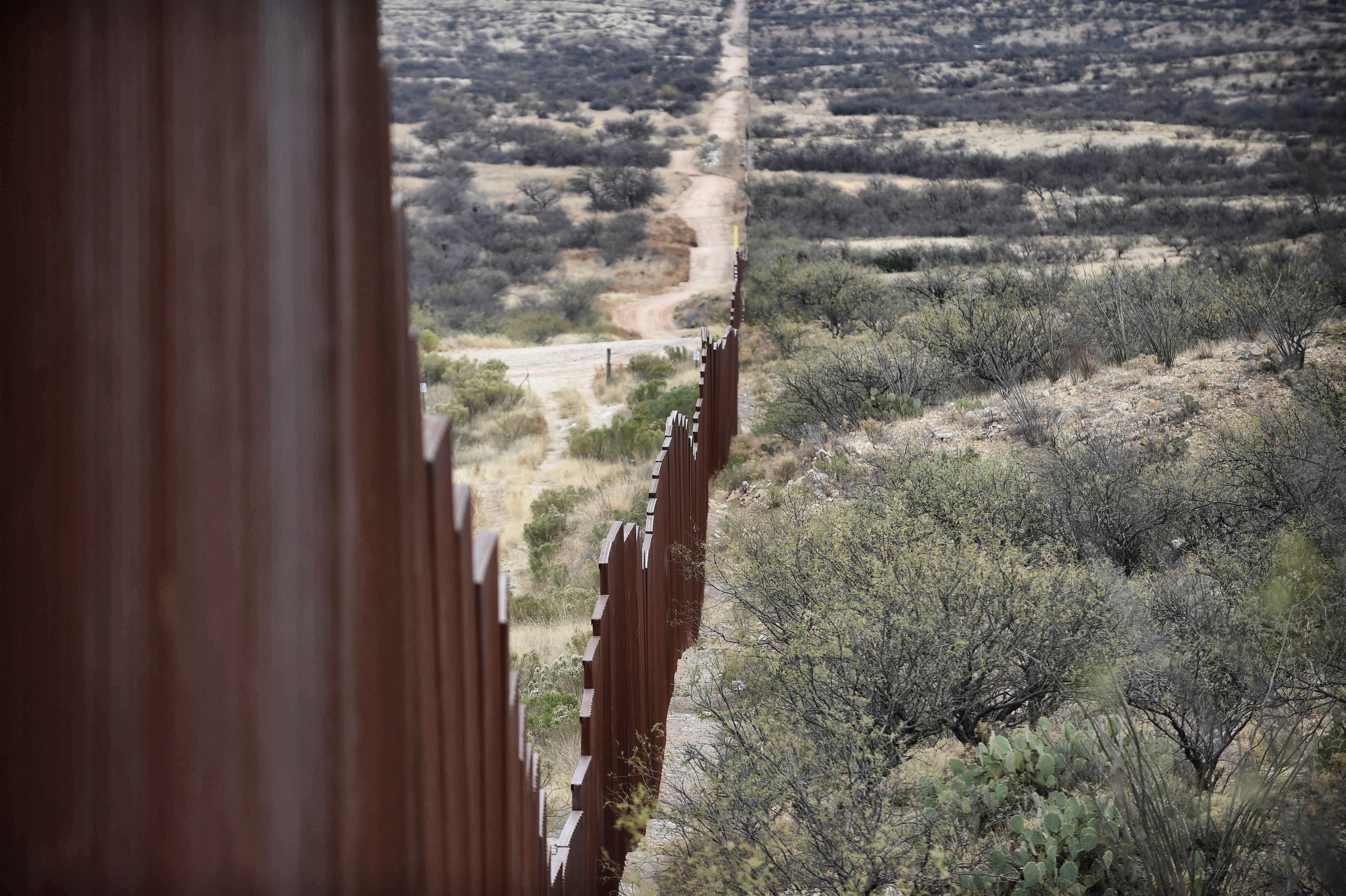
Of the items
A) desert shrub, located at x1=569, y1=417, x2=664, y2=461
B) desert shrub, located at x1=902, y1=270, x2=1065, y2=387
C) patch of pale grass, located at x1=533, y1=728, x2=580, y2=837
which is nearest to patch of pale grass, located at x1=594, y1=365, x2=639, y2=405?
desert shrub, located at x1=569, y1=417, x2=664, y2=461

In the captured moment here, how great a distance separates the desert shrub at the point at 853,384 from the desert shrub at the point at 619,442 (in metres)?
2.13

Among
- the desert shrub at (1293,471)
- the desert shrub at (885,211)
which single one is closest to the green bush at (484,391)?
the desert shrub at (1293,471)

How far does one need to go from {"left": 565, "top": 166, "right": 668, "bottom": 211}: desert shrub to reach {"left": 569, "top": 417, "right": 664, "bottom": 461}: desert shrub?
28280mm

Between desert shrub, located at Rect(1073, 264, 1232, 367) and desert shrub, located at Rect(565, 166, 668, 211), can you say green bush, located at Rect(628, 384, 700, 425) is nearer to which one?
desert shrub, located at Rect(1073, 264, 1232, 367)

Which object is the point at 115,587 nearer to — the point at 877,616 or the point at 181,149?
the point at 181,149

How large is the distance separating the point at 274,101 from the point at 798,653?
12.4 ft

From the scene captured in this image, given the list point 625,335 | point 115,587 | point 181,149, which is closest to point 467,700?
point 115,587

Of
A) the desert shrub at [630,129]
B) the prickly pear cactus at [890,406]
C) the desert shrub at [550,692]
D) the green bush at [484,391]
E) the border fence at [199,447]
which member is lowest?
the green bush at [484,391]

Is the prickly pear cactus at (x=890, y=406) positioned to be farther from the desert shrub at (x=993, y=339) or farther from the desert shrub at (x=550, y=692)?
the desert shrub at (x=550, y=692)

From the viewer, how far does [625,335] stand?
24.6 m

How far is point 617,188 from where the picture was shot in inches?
1590

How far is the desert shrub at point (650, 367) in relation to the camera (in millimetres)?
16906

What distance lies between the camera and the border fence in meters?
0.60

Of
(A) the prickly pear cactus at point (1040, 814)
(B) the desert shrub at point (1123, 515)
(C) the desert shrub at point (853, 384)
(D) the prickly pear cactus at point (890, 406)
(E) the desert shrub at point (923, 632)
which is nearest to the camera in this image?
(A) the prickly pear cactus at point (1040, 814)
